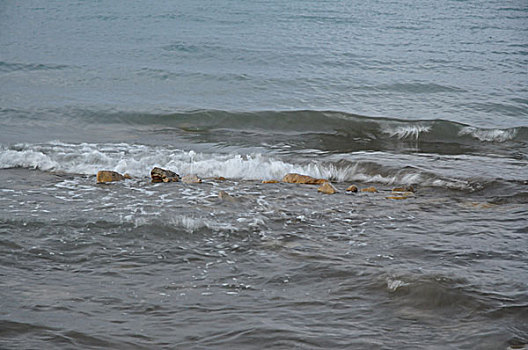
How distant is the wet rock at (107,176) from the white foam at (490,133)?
6.06 metres

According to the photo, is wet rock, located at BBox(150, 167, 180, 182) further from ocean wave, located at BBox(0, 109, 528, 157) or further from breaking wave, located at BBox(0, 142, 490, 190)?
ocean wave, located at BBox(0, 109, 528, 157)

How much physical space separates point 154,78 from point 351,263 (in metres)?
10.8

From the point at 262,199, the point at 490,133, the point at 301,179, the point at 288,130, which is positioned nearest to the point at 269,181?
the point at 301,179

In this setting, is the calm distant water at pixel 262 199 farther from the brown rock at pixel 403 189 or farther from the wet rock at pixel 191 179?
the wet rock at pixel 191 179

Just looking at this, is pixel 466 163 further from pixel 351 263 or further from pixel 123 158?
pixel 123 158

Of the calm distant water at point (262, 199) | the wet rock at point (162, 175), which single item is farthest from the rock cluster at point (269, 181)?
the calm distant water at point (262, 199)

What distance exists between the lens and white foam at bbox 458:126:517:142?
30.9ft

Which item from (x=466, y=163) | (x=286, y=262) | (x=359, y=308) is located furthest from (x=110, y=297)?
(x=466, y=163)

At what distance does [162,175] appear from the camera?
22.2 ft

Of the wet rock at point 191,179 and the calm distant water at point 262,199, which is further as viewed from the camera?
the wet rock at point 191,179

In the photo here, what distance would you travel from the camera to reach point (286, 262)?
4.04m

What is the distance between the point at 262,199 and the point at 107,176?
2.09 metres

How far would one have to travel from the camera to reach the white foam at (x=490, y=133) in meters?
9.41

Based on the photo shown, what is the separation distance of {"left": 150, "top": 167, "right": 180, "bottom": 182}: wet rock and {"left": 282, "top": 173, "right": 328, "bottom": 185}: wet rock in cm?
137
